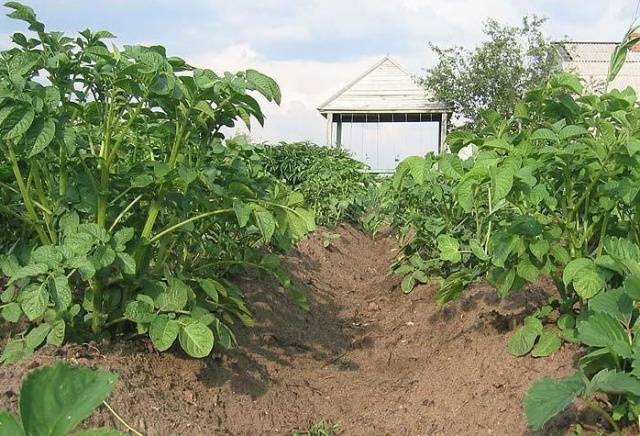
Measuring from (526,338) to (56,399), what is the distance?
240cm

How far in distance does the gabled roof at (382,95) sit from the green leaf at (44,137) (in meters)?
17.3

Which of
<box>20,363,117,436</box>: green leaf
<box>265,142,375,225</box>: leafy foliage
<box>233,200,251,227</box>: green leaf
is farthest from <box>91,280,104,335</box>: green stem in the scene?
<box>265,142,375,225</box>: leafy foliage

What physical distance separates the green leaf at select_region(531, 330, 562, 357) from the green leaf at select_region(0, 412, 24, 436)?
235 centimetres

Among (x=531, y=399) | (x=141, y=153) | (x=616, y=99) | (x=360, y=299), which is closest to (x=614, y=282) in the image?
(x=616, y=99)

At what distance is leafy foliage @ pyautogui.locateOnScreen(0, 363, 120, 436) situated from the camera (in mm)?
721

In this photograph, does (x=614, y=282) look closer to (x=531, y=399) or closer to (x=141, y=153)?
(x=531, y=399)

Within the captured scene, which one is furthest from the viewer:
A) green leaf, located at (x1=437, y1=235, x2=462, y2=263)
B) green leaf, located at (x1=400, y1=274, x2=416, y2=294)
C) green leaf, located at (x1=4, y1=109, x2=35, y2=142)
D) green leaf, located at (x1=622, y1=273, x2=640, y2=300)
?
green leaf, located at (x1=400, y1=274, x2=416, y2=294)

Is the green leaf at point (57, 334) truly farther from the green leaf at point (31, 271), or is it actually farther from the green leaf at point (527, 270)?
the green leaf at point (527, 270)

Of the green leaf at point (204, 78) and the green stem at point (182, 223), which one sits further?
the green stem at point (182, 223)

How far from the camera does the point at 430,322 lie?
422 cm

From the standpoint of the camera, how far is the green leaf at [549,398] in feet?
5.89

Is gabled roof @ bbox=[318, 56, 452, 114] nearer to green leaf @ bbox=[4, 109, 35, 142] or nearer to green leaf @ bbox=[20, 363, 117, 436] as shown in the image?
green leaf @ bbox=[4, 109, 35, 142]

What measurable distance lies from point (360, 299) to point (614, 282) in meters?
3.20

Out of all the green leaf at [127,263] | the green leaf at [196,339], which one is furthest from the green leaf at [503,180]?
the green leaf at [127,263]
